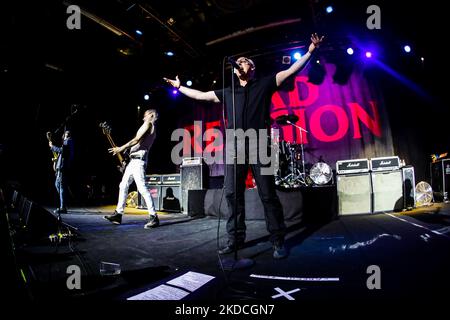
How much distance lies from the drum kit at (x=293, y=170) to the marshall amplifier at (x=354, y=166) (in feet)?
2.35

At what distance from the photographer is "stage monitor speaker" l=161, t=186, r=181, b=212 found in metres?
7.14

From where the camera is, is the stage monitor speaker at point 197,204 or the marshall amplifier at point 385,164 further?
the stage monitor speaker at point 197,204

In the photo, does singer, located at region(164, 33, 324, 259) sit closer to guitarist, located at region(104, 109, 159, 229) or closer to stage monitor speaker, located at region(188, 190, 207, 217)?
guitarist, located at region(104, 109, 159, 229)

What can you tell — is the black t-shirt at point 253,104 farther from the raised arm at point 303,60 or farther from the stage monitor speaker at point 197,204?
the stage monitor speaker at point 197,204

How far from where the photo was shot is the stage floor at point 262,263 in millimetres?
1484

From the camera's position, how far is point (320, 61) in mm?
8102

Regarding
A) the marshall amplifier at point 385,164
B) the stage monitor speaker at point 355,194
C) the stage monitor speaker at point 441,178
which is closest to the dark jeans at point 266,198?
the stage monitor speaker at point 355,194

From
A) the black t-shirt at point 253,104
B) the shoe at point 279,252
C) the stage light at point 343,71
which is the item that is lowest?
the shoe at point 279,252

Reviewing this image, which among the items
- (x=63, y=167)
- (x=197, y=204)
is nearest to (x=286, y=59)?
(x=197, y=204)

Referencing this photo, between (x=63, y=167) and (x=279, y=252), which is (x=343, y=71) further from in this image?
(x=63, y=167)

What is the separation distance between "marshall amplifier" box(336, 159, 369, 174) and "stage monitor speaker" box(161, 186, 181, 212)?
447 centimetres

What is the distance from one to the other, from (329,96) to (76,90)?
9.04m
